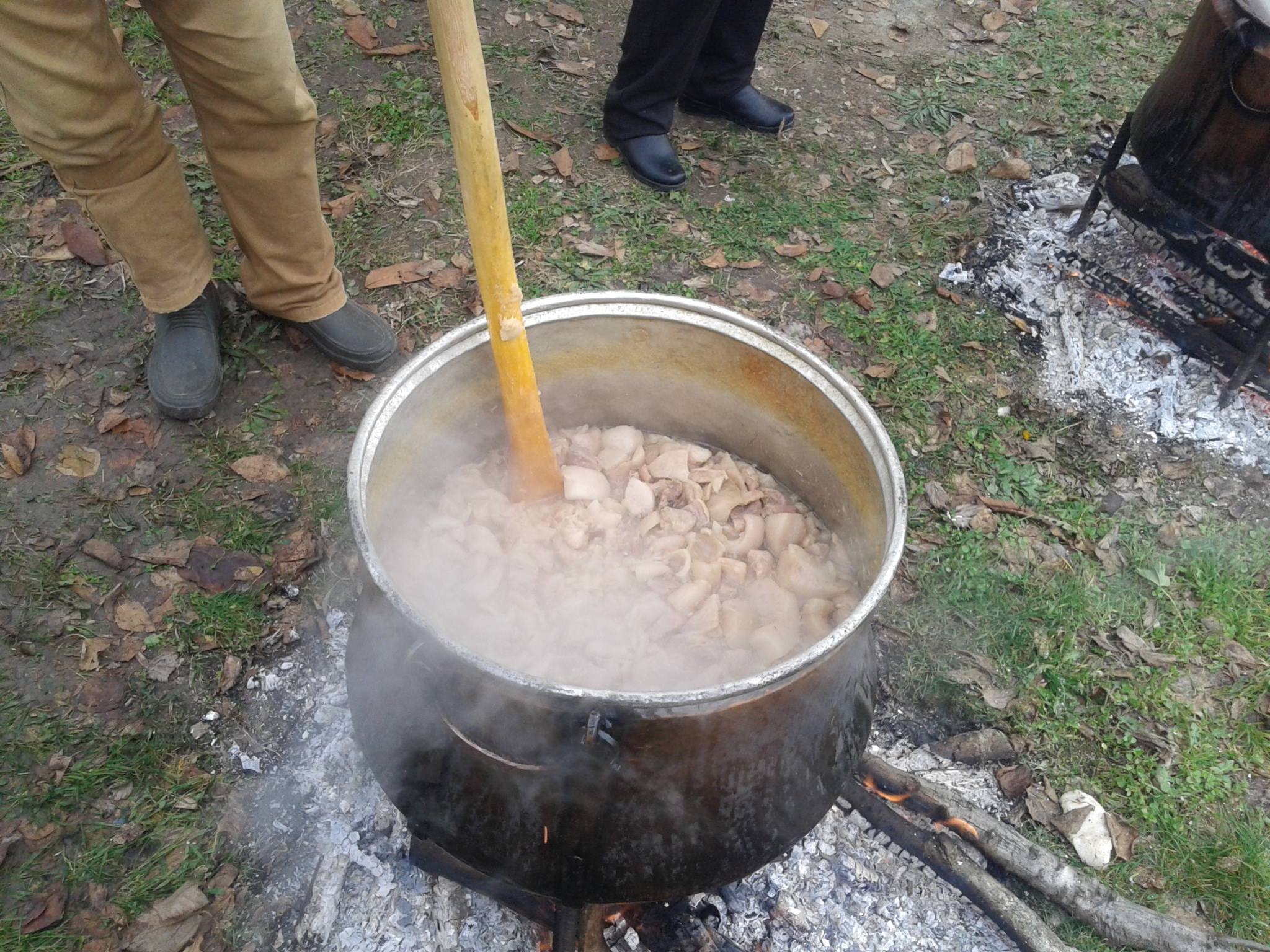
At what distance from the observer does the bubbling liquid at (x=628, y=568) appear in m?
2.15

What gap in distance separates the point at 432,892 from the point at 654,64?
3.56m

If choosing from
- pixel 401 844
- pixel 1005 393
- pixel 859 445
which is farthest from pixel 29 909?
pixel 1005 393

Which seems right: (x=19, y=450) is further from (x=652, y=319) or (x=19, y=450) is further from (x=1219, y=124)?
(x=1219, y=124)

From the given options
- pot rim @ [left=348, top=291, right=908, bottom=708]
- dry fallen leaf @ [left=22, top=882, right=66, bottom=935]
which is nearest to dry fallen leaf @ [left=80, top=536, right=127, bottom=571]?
dry fallen leaf @ [left=22, top=882, right=66, bottom=935]

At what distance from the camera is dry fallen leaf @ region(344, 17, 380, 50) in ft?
15.7

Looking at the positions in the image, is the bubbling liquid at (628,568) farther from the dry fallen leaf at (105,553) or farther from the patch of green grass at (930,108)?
the patch of green grass at (930,108)

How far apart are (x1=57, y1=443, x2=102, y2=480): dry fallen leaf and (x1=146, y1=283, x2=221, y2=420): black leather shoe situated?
0.93 ft

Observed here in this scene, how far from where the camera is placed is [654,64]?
4051 millimetres

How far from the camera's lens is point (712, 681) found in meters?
2.09

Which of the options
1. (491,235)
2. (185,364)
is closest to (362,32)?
(185,364)

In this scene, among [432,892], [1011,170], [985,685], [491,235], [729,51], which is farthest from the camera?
[1011,170]

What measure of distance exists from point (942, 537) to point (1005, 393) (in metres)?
0.88

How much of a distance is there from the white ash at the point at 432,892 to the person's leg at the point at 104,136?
1781mm

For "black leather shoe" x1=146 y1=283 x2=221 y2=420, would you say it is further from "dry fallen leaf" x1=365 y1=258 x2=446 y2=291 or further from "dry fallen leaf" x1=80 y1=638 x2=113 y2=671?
"dry fallen leaf" x1=80 y1=638 x2=113 y2=671
